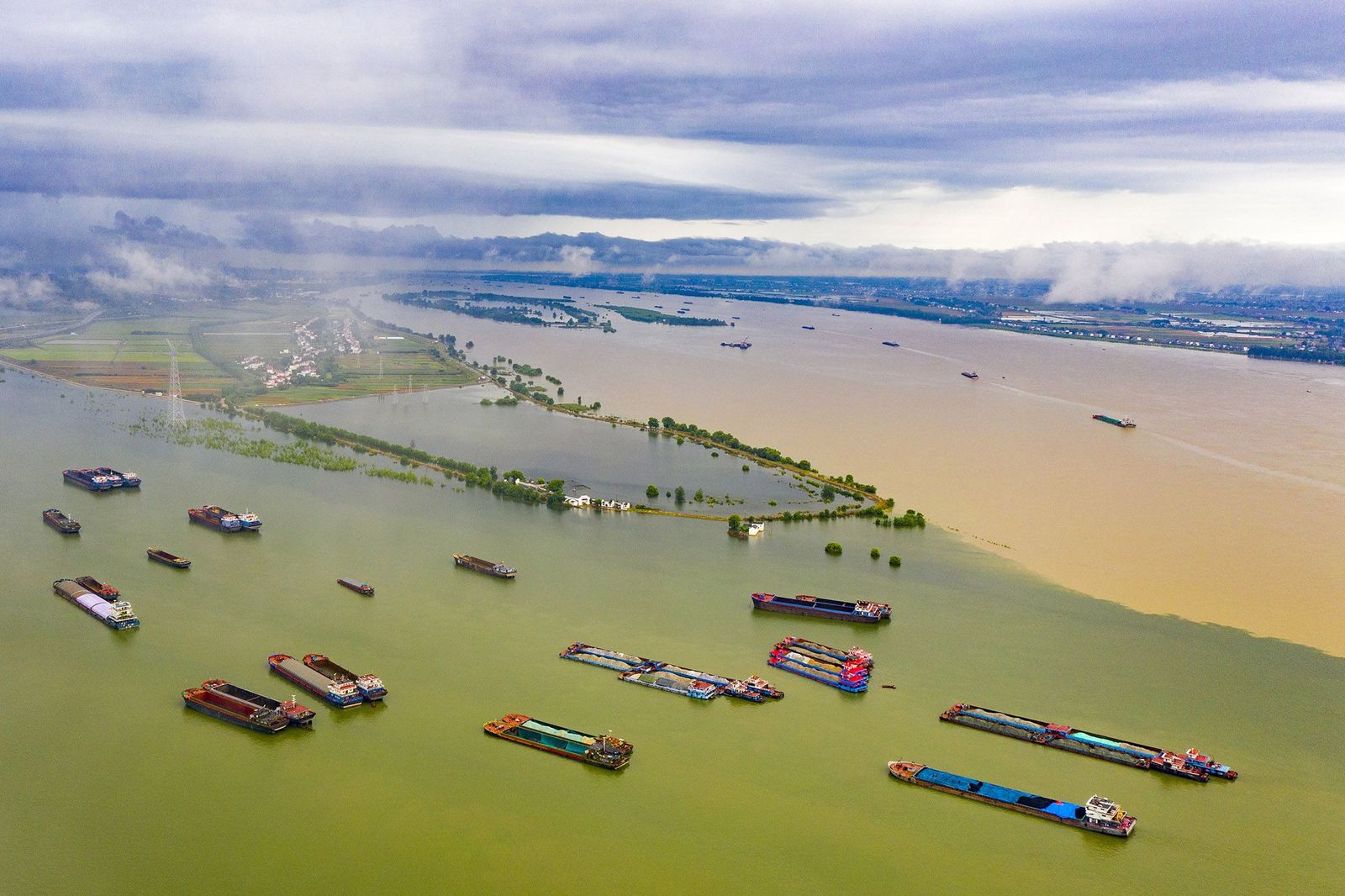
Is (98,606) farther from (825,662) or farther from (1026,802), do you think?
(1026,802)

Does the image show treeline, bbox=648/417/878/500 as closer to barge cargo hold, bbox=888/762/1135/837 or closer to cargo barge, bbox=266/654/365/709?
barge cargo hold, bbox=888/762/1135/837

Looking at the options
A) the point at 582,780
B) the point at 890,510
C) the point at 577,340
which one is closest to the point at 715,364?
the point at 577,340

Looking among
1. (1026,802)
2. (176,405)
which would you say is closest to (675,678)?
(1026,802)

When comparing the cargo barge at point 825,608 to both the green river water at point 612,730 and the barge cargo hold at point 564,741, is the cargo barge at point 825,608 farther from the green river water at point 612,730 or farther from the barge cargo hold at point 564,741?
the barge cargo hold at point 564,741

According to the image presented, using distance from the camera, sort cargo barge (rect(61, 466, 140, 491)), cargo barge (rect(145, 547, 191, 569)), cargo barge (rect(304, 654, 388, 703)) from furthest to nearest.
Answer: cargo barge (rect(61, 466, 140, 491))
cargo barge (rect(145, 547, 191, 569))
cargo barge (rect(304, 654, 388, 703))

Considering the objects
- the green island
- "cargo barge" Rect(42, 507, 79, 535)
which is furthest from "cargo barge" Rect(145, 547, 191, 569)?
the green island

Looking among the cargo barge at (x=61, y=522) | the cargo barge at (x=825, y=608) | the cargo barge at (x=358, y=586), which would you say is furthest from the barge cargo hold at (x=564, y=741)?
the cargo barge at (x=61, y=522)
